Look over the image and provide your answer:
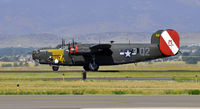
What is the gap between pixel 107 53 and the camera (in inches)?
2482

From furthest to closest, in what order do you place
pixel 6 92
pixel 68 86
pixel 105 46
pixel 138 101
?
pixel 105 46 < pixel 68 86 < pixel 6 92 < pixel 138 101

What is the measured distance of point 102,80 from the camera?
51.3 meters

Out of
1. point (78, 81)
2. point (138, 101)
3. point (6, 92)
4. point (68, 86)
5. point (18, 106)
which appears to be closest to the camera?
point (18, 106)

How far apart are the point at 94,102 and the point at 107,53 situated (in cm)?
3146

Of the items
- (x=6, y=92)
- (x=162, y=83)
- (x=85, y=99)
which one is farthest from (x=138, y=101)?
(x=162, y=83)

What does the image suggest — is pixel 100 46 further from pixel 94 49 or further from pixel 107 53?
pixel 107 53

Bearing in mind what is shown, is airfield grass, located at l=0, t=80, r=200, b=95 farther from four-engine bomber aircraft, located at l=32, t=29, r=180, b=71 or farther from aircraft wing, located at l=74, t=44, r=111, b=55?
four-engine bomber aircraft, located at l=32, t=29, r=180, b=71

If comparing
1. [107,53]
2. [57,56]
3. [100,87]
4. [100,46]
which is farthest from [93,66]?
[100,87]

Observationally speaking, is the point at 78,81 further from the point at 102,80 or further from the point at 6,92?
the point at 6,92

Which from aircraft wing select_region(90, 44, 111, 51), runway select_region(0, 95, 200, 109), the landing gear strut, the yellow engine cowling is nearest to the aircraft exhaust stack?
aircraft wing select_region(90, 44, 111, 51)

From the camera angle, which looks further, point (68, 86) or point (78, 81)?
point (78, 81)

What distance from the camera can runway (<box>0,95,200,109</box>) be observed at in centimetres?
2997

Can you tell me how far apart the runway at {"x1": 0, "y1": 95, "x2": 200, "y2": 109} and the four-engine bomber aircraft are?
2769 cm

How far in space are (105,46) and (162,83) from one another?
49.9ft
